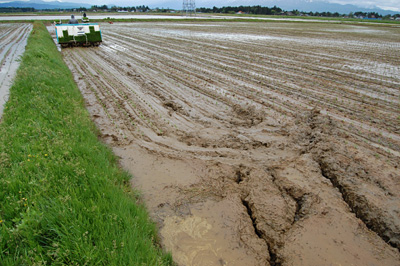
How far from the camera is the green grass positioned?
7.61 ft

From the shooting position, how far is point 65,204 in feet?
9.11

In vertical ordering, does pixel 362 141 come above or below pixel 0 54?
below

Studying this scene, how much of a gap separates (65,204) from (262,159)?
3240 millimetres

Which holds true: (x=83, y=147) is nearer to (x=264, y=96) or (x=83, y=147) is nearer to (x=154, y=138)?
(x=154, y=138)

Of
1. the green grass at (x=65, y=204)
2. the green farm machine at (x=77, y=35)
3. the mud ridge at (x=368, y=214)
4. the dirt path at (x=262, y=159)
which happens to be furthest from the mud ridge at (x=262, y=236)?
the green farm machine at (x=77, y=35)

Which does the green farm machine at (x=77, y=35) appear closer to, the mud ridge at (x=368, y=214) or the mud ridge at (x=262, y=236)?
the mud ridge at (x=262, y=236)

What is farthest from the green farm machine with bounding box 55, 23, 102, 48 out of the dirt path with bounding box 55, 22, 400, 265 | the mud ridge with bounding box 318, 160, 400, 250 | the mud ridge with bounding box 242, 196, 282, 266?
the mud ridge with bounding box 318, 160, 400, 250

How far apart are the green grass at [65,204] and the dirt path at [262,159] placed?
0.52 metres

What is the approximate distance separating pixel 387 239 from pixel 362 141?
8.36 ft

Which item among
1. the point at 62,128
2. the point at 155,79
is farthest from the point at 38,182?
the point at 155,79

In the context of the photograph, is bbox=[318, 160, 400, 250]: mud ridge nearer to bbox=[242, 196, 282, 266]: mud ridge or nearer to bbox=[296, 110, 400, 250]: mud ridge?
bbox=[296, 110, 400, 250]: mud ridge

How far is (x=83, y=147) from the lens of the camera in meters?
4.14

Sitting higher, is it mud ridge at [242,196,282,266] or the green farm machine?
the green farm machine

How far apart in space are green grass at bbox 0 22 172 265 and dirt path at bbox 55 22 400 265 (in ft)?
1.71
